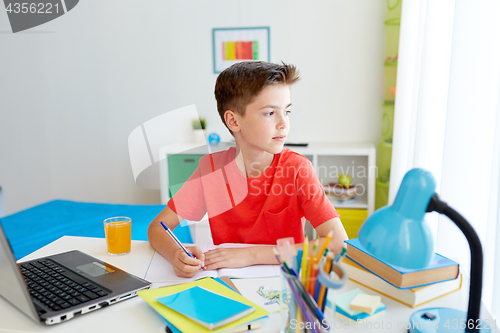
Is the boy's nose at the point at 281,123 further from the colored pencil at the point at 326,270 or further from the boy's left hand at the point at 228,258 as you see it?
the colored pencil at the point at 326,270

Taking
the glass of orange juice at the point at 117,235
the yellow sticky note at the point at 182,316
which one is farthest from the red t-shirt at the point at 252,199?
the yellow sticky note at the point at 182,316

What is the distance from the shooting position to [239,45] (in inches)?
116

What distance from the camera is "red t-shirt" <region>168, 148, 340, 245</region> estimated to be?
4.07 ft

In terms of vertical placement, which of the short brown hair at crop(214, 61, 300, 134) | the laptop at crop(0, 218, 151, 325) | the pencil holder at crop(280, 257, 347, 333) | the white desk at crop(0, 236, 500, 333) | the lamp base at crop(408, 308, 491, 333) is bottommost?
the white desk at crop(0, 236, 500, 333)

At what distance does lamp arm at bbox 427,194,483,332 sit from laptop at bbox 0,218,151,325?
562 millimetres

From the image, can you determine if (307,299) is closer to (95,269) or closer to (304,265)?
(304,265)

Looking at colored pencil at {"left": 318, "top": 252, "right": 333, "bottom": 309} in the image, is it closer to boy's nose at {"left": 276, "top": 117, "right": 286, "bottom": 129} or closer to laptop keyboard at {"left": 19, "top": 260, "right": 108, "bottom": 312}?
laptop keyboard at {"left": 19, "top": 260, "right": 108, "bottom": 312}

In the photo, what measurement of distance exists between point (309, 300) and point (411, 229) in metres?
0.17

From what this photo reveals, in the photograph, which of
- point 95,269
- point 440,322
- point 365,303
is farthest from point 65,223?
point 440,322

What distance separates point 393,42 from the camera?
8.76 ft

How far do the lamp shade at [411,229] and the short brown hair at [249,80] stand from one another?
2.38 feet

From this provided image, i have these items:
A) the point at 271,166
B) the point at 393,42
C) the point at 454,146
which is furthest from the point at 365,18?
the point at 271,166

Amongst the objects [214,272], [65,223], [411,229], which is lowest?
[65,223]

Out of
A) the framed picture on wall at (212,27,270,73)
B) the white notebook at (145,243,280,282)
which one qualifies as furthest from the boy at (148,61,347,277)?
the framed picture on wall at (212,27,270,73)
